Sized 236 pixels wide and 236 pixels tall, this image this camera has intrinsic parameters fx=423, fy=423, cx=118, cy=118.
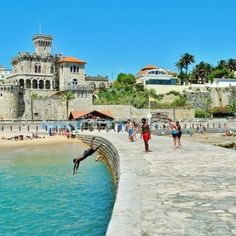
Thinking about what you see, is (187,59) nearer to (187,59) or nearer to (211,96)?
(187,59)

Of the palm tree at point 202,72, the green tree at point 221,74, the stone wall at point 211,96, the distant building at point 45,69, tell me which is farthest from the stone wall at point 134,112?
the palm tree at point 202,72

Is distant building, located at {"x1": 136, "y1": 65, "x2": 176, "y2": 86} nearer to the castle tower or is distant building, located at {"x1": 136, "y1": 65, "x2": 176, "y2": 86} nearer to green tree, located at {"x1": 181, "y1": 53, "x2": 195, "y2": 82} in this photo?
green tree, located at {"x1": 181, "y1": 53, "x2": 195, "y2": 82}

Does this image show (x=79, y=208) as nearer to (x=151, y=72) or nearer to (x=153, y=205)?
(x=153, y=205)

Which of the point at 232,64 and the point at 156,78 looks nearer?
the point at 156,78

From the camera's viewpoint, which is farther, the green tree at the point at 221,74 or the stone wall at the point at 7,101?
the green tree at the point at 221,74

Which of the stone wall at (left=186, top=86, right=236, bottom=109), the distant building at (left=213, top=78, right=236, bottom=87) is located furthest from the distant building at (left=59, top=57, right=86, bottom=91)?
the distant building at (left=213, top=78, right=236, bottom=87)

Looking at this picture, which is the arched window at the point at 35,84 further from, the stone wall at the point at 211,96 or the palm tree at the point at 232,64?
the palm tree at the point at 232,64

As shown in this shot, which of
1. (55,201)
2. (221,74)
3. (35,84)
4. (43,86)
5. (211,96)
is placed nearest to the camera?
(55,201)

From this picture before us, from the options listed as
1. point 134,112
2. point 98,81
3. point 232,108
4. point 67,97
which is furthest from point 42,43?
point 232,108

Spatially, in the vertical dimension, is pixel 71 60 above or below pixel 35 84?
above

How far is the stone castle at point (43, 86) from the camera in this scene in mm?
67562

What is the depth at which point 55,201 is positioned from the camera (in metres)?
13.5

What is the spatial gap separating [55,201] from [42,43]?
6745cm

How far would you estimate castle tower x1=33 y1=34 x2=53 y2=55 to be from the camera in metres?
77.3
